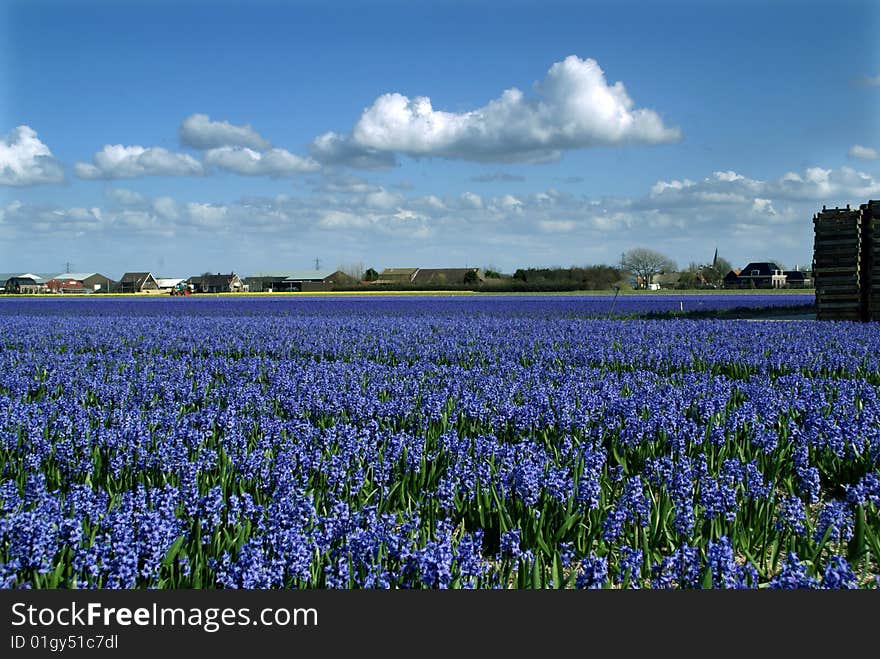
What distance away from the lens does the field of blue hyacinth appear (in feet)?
12.5

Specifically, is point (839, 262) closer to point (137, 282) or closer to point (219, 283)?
point (219, 283)

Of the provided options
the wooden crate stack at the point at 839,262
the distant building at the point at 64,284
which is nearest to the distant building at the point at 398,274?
the distant building at the point at 64,284

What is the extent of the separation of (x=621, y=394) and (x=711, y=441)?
243cm

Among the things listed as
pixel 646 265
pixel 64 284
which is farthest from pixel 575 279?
pixel 64 284

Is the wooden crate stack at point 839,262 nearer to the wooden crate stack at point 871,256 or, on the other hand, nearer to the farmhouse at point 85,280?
the wooden crate stack at point 871,256

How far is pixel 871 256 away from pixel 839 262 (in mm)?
911

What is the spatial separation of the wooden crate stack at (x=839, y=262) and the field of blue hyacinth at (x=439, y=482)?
44.4 feet

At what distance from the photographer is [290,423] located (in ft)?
23.3

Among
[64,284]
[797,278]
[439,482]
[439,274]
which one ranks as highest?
[439,274]

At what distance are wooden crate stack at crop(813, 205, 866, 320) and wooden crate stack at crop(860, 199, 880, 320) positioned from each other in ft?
0.63

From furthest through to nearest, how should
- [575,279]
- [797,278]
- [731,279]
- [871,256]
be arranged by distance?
[731,279] → [797,278] → [575,279] → [871,256]

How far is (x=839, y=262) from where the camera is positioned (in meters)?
23.9

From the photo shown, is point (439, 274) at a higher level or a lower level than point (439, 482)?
higher

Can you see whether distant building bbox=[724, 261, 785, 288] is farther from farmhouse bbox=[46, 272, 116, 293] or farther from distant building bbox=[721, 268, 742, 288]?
farmhouse bbox=[46, 272, 116, 293]
